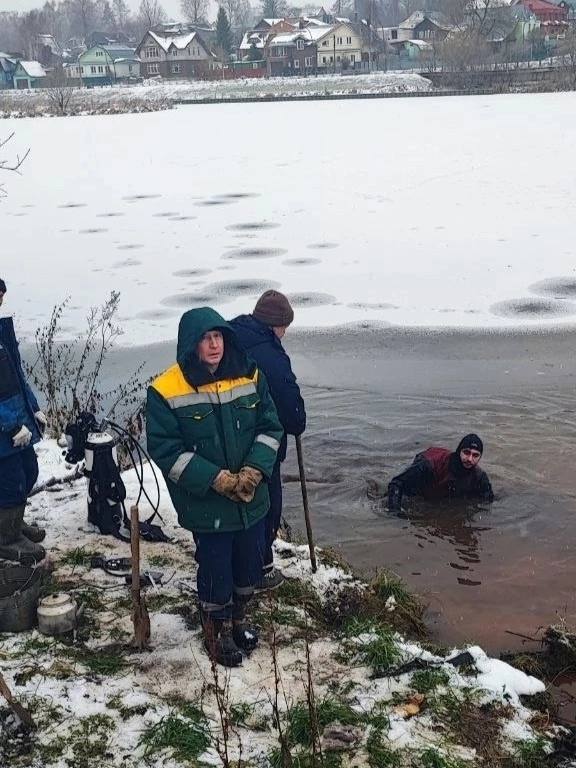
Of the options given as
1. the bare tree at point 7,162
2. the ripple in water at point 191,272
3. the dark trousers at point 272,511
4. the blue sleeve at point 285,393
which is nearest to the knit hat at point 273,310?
the blue sleeve at point 285,393

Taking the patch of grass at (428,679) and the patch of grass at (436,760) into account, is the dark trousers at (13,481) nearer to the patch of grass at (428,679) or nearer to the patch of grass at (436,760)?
the patch of grass at (428,679)

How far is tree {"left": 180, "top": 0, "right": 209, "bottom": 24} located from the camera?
5511 inches

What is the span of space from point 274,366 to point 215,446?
0.67 m

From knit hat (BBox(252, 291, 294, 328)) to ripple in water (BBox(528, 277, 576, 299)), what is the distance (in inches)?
304

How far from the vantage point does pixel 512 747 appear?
3.26 m

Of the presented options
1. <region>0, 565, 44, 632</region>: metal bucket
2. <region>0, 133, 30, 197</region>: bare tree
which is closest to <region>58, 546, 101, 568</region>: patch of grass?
<region>0, 565, 44, 632</region>: metal bucket

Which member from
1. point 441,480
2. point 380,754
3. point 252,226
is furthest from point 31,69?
point 380,754

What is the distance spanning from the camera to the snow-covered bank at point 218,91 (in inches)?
2076

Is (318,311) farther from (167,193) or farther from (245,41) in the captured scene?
(245,41)

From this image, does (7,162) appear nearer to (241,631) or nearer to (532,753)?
(241,631)

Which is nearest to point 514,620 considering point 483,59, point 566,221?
point 566,221

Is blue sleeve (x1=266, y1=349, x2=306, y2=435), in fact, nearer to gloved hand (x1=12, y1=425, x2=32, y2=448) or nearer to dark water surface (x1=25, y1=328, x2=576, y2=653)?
gloved hand (x1=12, y1=425, x2=32, y2=448)

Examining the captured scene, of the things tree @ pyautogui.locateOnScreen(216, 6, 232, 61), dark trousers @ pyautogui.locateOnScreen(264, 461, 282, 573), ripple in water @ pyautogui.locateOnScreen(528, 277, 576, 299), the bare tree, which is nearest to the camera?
dark trousers @ pyautogui.locateOnScreen(264, 461, 282, 573)

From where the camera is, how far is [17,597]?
3910mm
